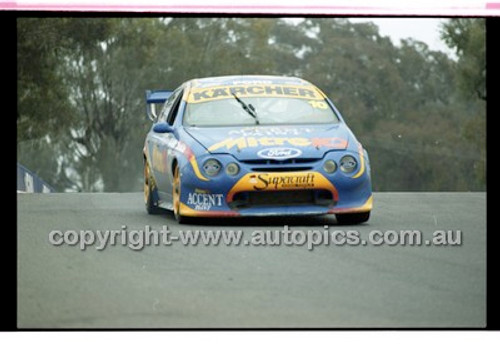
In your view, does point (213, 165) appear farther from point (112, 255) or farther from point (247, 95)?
point (112, 255)

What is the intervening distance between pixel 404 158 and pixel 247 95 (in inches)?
90.6

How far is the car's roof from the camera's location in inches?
400

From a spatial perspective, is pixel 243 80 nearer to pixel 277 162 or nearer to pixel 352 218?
pixel 277 162

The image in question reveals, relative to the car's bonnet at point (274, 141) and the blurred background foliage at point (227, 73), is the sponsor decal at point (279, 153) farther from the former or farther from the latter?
the blurred background foliage at point (227, 73)

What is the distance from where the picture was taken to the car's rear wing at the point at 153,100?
1088 cm

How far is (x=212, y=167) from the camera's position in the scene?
973cm

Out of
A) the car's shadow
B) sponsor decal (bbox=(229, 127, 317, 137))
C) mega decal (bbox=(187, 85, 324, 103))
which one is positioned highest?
mega decal (bbox=(187, 85, 324, 103))

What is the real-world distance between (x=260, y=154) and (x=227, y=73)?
1499 mm

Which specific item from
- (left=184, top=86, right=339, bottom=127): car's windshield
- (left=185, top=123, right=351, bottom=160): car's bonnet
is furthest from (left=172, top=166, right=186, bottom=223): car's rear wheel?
(left=184, top=86, right=339, bottom=127): car's windshield

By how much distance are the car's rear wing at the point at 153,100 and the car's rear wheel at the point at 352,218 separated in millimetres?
1773

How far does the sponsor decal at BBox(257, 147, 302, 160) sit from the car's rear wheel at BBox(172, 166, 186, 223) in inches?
27.4

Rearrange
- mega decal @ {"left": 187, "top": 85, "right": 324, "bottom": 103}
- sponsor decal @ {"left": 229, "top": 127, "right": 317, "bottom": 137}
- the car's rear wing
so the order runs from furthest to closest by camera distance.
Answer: the car's rear wing < mega decal @ {"left": 187, "top": 85, "right": 324, "bottom": 103} < sponsor decal @ {"left": 229, "top": 127, "right": 317, "bottom": 137}

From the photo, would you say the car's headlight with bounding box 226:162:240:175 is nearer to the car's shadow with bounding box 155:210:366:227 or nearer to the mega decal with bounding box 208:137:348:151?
the mega decal with bounding box 208:137:348:151

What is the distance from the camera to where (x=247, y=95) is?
1007 centimetres
